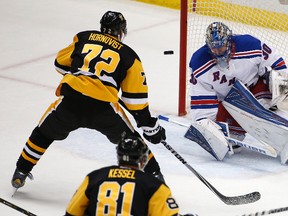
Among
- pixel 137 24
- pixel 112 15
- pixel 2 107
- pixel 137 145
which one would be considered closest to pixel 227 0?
pixel 137 24

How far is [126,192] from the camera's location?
8.68ft

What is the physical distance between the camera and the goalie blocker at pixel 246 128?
14.3 feet

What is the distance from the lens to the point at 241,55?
4.41m

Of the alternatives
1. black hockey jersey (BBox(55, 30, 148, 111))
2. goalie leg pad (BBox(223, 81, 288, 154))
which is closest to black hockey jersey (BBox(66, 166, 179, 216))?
black hockey jersey (BBox(55, 30, 148, 111))

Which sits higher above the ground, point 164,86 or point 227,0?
point 227,0

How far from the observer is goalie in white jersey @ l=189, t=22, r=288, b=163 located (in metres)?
→ 4.36

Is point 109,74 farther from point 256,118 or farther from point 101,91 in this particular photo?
point 256,118

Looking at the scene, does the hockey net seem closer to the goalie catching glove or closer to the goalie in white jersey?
the goalie in white jersey

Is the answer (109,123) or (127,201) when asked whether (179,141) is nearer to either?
(109,123)

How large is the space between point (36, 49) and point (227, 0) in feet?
5.04

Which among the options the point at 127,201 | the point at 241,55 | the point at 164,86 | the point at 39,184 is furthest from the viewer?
the point at 164,86

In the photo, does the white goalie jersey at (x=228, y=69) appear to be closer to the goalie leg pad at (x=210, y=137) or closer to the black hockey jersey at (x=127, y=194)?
the goalie leg pad at (x=210, y=137)

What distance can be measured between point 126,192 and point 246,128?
1984 millimetres

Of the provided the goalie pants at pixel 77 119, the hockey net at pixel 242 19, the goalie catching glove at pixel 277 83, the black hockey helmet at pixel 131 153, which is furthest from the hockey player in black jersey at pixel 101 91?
the hockey net at pixel 242 19
